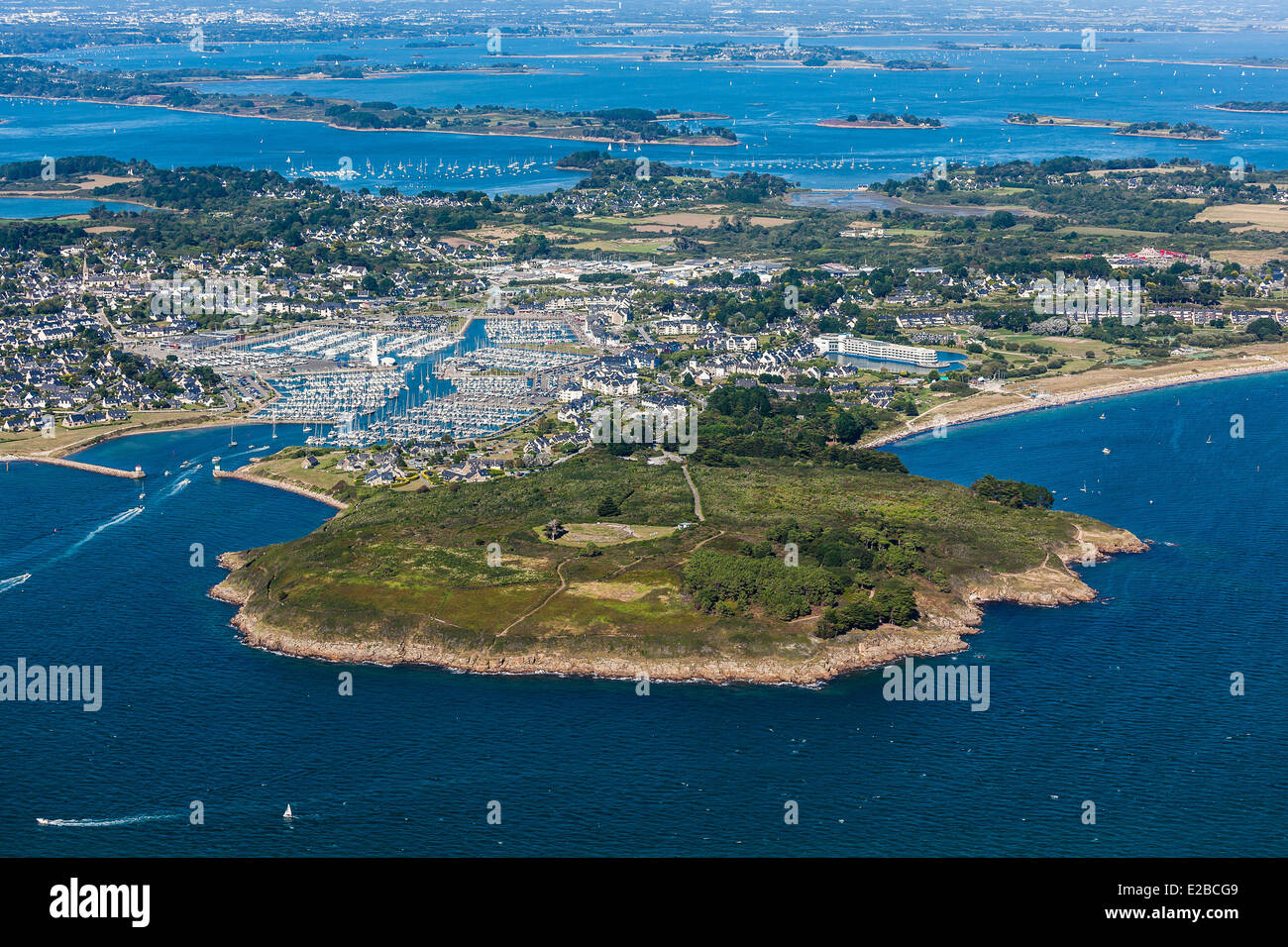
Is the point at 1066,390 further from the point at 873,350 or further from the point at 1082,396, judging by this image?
the point at 873,350

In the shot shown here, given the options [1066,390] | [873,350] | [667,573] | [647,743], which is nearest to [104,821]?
[647,743]

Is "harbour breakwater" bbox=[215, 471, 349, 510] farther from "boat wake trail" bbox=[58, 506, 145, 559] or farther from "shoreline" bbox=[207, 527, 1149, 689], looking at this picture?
"shoreline" bbox=[207, 527, 1149, 689]

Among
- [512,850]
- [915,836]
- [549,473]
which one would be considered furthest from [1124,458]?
[512,850]

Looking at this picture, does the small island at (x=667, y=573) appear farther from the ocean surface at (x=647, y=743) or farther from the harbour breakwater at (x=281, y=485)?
the harbour breakwater at (x=281, y=485)

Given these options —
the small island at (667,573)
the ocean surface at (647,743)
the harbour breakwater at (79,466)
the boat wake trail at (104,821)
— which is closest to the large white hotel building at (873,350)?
the small island at (667,573)

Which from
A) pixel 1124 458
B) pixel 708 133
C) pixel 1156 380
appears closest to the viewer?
pixel 1124 458

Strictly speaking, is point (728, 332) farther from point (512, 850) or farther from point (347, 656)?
point (512, 850)

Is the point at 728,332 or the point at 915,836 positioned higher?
the point at 728,332

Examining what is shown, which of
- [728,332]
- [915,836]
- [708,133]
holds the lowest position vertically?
[915,836]
